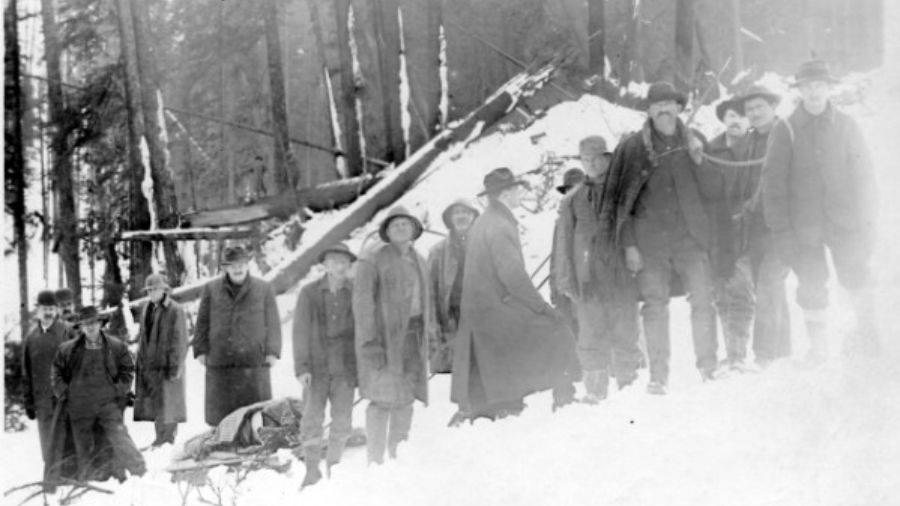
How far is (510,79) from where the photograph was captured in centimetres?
652

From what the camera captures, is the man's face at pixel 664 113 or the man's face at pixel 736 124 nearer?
the man's face at pixel 664 113

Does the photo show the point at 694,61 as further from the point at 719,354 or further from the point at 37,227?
the point at 37,227

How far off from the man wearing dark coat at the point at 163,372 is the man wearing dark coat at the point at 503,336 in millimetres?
1841

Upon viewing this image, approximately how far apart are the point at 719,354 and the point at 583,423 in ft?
3.12

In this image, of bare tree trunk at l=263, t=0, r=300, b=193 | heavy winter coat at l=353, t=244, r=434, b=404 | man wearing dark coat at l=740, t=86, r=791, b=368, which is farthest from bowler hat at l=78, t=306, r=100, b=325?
man wearing dark coat at l=740, t=86, r=791, b=368

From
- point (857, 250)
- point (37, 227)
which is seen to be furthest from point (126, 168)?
point (857, 250)

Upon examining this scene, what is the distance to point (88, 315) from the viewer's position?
19.6ft

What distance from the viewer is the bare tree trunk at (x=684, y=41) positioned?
6.11 metres

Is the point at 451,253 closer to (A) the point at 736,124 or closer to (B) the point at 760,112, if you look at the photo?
(A) the point at 736,124

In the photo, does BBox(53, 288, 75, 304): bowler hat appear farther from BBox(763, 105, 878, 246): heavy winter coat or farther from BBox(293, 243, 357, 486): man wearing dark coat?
BBox(763, 105, 878, 246): heavy winter coat

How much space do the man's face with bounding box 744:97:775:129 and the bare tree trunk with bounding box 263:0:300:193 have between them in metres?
3.25

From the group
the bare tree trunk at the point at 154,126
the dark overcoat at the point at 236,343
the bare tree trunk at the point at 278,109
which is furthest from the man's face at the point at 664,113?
the bare tree trunk at the point at 154,126

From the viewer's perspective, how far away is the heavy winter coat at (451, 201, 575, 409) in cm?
513

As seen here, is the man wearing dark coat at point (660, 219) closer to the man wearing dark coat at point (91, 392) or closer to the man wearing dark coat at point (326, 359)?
the man wearing dark coat at point (326, 359)
